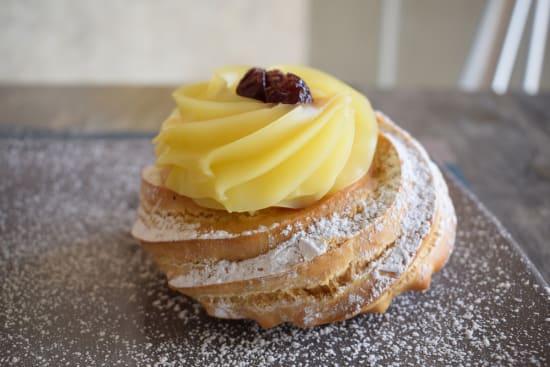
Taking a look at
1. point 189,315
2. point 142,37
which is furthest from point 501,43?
point 142,37

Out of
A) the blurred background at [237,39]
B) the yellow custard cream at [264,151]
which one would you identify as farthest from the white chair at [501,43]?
the yellow custard cream at [264,151]

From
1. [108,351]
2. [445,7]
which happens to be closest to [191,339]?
[108,351]

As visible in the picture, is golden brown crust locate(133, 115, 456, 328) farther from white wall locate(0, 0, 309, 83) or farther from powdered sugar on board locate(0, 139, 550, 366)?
white wall locate(0, 0, 309, 83)

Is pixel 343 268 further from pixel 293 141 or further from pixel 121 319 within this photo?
pixel 121 319

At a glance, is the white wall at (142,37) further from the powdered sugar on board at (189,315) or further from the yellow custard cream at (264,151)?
the yellow custard cream at (264,151)

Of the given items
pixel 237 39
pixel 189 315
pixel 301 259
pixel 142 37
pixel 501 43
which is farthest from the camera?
pixel 237 39

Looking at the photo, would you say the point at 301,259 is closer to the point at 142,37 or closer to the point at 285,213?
the point at 285,213

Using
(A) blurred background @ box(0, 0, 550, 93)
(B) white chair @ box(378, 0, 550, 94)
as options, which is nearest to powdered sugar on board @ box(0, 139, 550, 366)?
(B) white chair @ box(378, 0, 550, 94)
